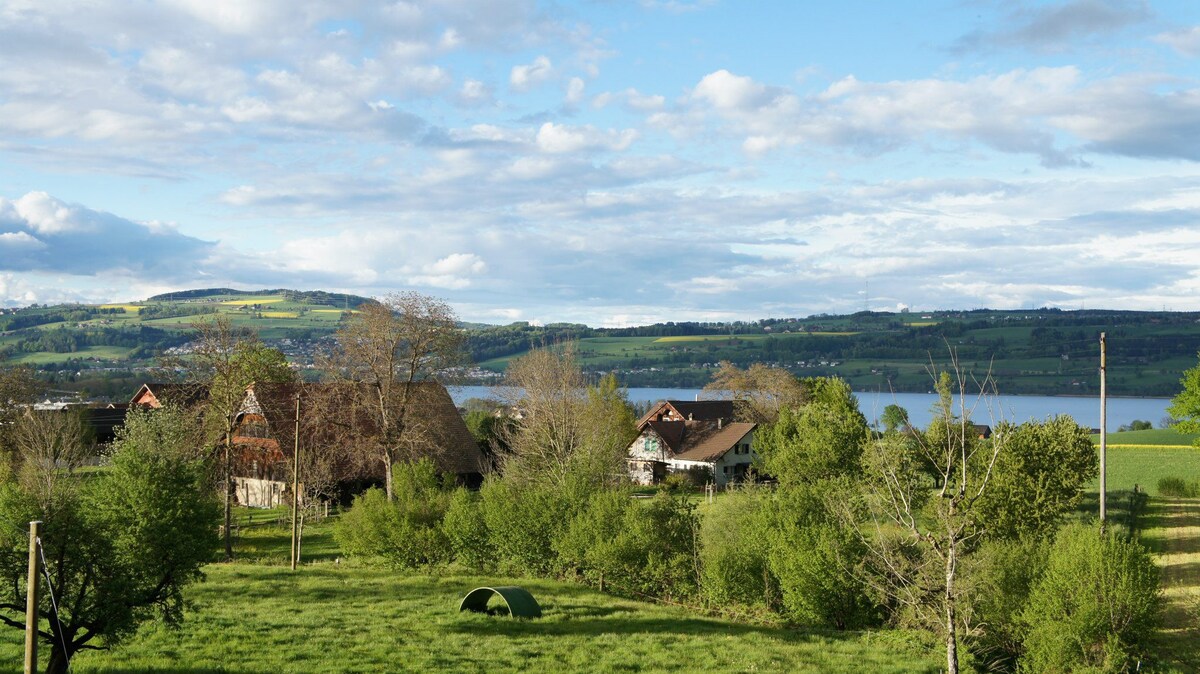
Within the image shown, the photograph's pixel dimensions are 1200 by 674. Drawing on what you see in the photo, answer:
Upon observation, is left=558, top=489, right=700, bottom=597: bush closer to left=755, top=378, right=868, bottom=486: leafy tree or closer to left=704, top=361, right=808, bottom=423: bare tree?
left=755, top=378, right=868, bottom=486: leafy tree

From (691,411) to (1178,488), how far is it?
47698 mm

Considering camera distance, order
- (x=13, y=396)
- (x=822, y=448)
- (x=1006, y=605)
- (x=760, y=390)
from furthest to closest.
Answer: (x=760, y=390) → (x=13, y=396) → (x=822, y=448) → (x=1006, y=605)

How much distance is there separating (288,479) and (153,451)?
33828 mm

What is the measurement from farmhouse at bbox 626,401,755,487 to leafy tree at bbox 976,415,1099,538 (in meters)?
40.7

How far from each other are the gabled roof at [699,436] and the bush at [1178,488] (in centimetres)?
3262

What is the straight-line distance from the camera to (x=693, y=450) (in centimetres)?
8400

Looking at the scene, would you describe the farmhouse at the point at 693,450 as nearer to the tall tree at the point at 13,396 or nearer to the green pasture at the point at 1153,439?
the green pasture at the point at 1153,439

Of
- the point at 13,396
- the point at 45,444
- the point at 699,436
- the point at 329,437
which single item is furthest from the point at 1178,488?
the point at 13,396

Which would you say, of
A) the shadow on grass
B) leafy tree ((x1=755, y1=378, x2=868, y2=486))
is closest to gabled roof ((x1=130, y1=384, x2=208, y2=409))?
the shadow on grass

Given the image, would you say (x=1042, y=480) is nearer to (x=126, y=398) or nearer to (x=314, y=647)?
(x=314, y=647)

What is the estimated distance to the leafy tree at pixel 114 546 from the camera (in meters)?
20.8

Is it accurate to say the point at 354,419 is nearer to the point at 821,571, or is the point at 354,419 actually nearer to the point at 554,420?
the point at 554,420

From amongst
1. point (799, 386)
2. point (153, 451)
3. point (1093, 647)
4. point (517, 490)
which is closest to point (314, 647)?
point (153, 451)

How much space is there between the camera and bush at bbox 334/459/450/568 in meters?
41.3
